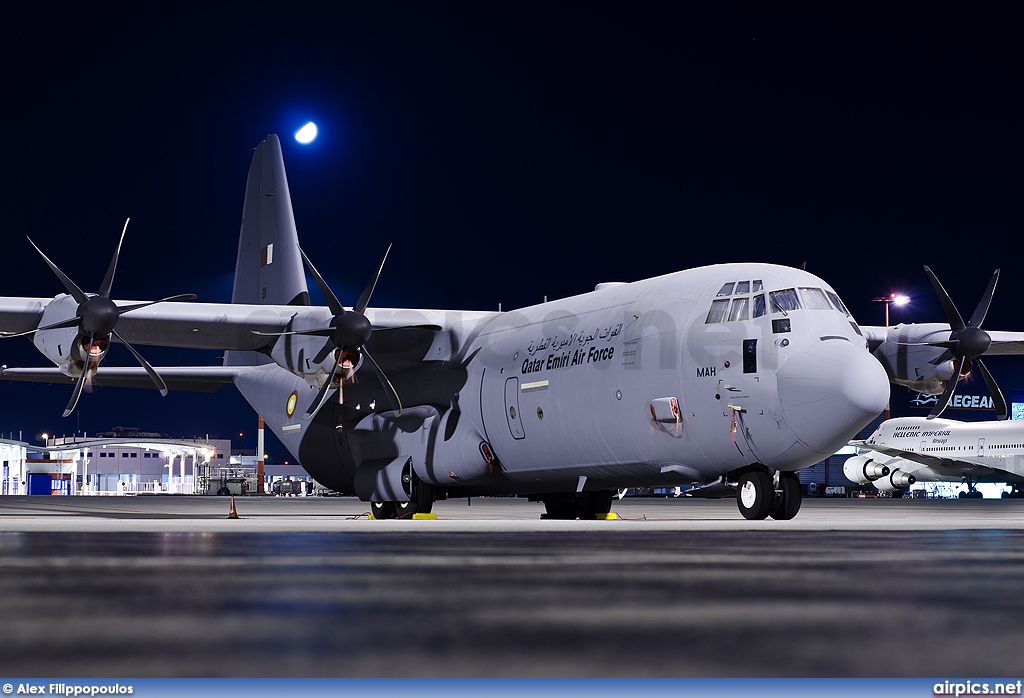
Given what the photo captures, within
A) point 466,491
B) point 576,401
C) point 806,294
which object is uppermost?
point 806,294

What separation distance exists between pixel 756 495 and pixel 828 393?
Result: 2.12 m

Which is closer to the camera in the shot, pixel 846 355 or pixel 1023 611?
pixel 1023 611

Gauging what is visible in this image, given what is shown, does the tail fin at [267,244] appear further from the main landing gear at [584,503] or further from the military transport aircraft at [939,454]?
the military transport aircraft at [939,454]

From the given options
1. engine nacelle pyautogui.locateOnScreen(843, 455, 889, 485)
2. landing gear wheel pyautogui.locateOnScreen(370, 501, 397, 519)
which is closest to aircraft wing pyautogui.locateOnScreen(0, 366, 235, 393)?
landing gear wheel pyautogui.locateOnScreen(370, 501, 397, 519)

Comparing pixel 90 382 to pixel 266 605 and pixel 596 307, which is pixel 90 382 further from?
pixel 266 605

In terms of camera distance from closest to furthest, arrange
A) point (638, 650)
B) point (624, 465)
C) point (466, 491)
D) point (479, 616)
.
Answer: point (638, 650)
point (479, 616)
point (624, 465)
point (466, 491)

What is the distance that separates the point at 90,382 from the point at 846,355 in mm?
14234

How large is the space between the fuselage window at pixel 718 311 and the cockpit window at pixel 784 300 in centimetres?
72

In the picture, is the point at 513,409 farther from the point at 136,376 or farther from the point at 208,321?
the point at 136,376

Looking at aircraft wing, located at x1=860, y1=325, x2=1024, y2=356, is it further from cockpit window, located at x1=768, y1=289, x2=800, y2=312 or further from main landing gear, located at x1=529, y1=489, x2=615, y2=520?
cockpit window, located at x1=768, y1=289, x2=800, y2=312

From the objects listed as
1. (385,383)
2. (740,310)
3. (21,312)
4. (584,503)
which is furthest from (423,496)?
(21,312)

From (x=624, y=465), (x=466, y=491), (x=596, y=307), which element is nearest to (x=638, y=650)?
(x=624, y=465)

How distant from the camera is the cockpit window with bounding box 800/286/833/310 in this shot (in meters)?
17.1

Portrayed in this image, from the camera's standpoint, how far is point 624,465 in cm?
1866
